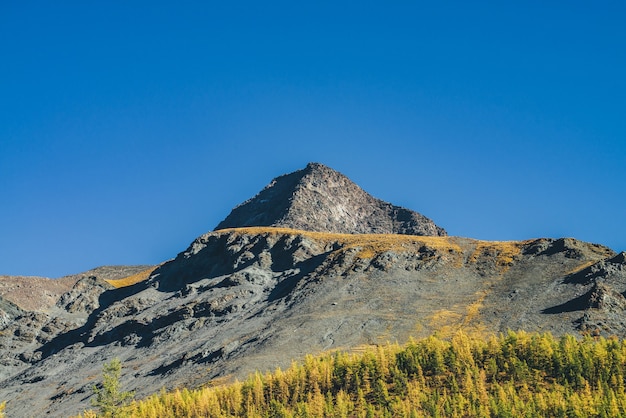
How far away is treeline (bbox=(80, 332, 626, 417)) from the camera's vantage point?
91562mm

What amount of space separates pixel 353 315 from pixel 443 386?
197 ft

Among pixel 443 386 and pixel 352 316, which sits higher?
pixel 352 316

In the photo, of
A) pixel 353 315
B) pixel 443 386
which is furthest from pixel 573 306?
pixel 443 386

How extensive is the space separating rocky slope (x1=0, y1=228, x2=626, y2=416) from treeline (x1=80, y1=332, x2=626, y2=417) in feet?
73.9

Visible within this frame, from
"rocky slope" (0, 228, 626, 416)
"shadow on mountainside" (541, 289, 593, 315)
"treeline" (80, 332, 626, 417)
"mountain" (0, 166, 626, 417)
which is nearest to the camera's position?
"treeline" (80, 332, 626, 417)

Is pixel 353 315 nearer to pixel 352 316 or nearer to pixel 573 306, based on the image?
pixel 352 316

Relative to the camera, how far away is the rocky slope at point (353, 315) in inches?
5595

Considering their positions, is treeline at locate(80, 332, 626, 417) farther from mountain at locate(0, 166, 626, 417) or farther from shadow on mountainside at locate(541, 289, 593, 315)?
shadow on mountainside at locate(541, 289, 593, 315)

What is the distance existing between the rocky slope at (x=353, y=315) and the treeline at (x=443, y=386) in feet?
73.9

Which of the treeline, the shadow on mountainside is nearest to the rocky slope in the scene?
the shadow on mountainside

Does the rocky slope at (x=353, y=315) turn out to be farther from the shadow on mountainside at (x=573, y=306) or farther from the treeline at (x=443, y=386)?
the treeline at (x=443, y=386)

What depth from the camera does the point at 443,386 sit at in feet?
333

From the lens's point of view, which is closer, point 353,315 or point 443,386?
point 443,386

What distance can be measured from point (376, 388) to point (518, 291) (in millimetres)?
70226
